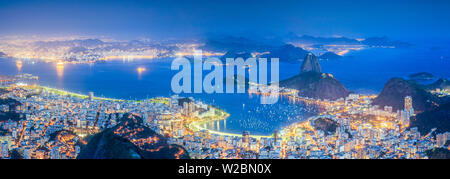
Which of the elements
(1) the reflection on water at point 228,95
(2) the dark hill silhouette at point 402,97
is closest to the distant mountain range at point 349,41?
→ (1) the reflection on water at point 228,95

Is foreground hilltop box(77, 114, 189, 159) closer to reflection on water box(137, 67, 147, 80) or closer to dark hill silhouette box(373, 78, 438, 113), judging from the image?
dark hill silhouette box(373, 78, 438, 113)

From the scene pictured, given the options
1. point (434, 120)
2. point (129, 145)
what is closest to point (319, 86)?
point (434, 120)

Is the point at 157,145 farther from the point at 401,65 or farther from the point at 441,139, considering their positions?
the point at 401,65

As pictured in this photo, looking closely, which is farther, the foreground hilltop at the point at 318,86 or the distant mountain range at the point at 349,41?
the distant mountain range at the point at 349,41

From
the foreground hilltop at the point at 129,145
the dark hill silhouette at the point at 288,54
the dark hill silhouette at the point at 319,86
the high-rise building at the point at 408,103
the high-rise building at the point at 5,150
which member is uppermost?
the dark hill silhouette at the point at 288,54

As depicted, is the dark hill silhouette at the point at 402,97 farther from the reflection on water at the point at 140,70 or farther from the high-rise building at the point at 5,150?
the reflection on water at the point at 140,70

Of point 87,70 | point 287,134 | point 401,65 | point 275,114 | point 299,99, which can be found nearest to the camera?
point 287,134
